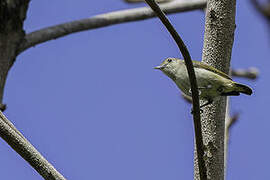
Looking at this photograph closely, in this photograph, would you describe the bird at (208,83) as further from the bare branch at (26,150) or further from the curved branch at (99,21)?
the bare branch at (26,150)

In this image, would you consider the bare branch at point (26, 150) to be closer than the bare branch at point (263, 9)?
No

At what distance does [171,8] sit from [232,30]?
1692 mm

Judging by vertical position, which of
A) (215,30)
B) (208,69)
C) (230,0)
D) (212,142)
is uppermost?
(230,0)

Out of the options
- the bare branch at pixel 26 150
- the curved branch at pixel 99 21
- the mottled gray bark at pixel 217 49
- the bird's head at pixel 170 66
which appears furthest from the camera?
the curved branch at pixel 99 21

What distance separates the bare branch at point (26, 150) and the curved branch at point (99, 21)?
1.52 m

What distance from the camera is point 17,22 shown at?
3.74 m

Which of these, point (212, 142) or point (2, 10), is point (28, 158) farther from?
point (2, 10)

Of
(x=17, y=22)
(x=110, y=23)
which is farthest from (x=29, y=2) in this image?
(x=110, y=23)

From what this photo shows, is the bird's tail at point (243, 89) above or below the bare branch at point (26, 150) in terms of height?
above

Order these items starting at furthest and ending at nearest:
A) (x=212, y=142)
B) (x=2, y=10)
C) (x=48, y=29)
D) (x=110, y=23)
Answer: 1. (x=110, y=23)
2. (x=48, y=29)
3. (x=2, y=10)
4. (x=212, y=142)

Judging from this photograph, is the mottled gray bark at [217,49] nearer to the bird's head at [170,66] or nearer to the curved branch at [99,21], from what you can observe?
the bird's head at [170,66]

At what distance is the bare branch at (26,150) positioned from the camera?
2.29 meters

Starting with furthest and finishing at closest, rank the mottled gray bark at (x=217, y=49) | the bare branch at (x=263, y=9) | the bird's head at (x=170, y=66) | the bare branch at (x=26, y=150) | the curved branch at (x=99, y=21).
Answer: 1. the curved branch at (x=99, y=21)
2. the bird's head at (x=170, y=66)
3. the mottled gray bark at (x=217, y=49)
4. the bare branch at (x=26, y=150)
5. the bare branch at (x=263, y=9)

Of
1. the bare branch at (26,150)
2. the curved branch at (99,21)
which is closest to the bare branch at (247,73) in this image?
the curved branch at (99,21)
